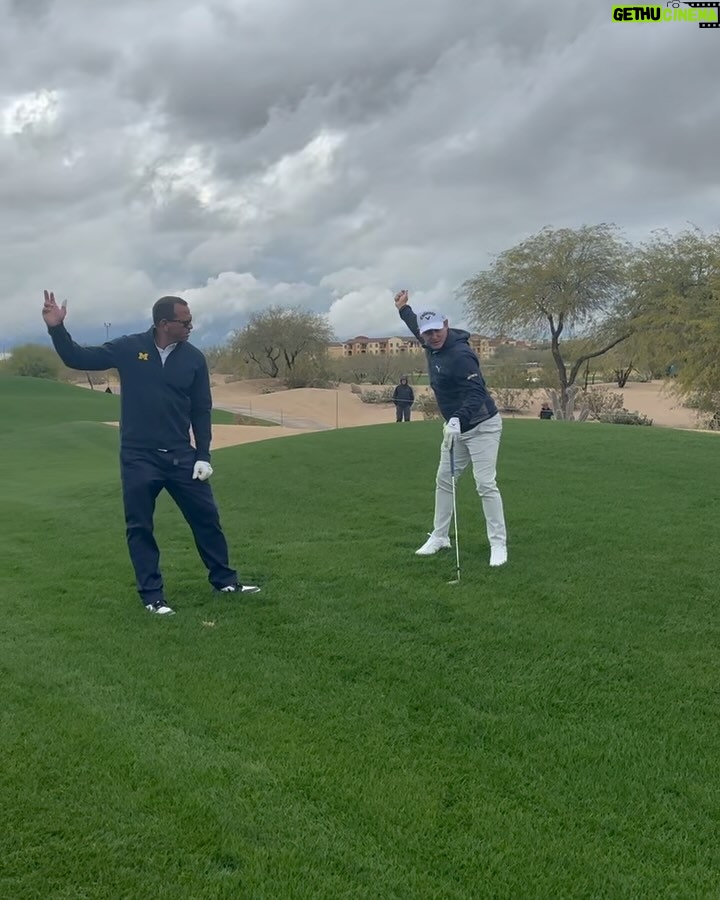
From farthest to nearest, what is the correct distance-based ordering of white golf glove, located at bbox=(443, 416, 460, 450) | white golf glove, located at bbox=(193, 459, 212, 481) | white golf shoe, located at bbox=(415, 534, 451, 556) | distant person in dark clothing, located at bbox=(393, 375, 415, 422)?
distant person in dark clothing, located at bbox=(393, 375, 415, 422) < white golf shoe, located at bbox=(415, 534, 451, 556) < white golf glove, located at bbox=(443, 416, 460, 450) < white golf glove, located at bbox=(193, 459, 212, 481)

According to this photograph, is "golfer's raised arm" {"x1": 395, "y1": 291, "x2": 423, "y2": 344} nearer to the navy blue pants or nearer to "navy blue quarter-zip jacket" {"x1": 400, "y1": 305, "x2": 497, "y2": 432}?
"navy blue quarter-zip jacket" {"x1": 400, "y1": 305, "x2": 497, "y2": 432}

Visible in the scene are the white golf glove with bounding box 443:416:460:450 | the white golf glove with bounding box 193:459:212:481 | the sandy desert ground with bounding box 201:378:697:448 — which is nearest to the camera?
the white golf glove with bounding box 193:459:212:481

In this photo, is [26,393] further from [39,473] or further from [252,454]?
[252,454]

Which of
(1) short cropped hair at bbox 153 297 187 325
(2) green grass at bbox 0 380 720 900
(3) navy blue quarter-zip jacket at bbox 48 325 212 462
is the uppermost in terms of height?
(1) short cropped hair at bbox 153 297 187 325

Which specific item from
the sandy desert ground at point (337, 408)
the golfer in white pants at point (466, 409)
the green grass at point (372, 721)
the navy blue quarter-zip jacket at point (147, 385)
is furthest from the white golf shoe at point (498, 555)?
the sandy desert ground at point (337, 408)

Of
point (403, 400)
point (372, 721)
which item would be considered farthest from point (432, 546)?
point (403, 400)

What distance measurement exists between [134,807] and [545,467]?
9375 mm

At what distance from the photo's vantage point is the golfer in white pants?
21.0ft

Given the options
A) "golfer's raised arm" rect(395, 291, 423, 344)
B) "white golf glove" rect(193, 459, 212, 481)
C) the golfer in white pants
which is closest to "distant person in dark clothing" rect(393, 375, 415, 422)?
"golfer's raised arm" rect(395, 291, 423, 344)

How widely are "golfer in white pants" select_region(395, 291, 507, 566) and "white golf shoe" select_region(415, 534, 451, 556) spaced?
0.9 inches

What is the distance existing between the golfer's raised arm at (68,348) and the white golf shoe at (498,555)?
342 cm

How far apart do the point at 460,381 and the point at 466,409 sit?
10.8 inches

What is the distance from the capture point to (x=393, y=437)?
50.3ft

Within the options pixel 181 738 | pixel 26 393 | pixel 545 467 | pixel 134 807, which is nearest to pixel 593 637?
pixel 181 738
